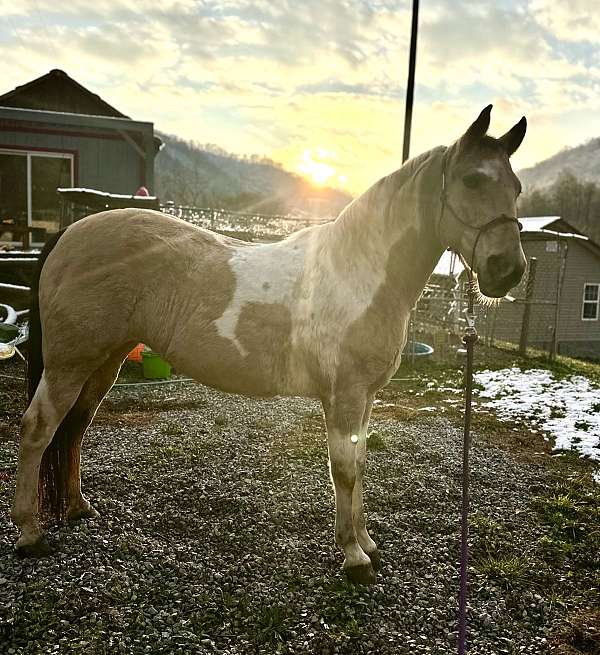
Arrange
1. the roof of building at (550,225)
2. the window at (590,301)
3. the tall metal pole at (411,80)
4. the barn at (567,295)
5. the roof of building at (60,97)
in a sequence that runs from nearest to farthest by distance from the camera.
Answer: the tall metal pole at (411,80)
the roof of building at (60,97)
the barn at (567,295)
the roof of building at (550,225)
the window at (590,301)

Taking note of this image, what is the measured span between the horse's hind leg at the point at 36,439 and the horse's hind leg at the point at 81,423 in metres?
0.31

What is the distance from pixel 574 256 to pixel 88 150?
1912cm

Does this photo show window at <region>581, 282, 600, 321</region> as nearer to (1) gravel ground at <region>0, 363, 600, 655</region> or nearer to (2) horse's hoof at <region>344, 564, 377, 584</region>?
(1) gravel ground at <region>0, 363, 600, 655</region>

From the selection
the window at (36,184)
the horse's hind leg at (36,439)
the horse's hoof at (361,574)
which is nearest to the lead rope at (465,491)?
the horse's hoof at (361,574)

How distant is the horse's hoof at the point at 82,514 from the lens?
11.6ft

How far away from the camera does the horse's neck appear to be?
281 cm

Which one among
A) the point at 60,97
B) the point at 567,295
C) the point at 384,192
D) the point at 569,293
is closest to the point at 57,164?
the point at 60,97

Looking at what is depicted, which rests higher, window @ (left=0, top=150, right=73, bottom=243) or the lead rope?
window @ (left=0, top=150, right=73, bottom=243)

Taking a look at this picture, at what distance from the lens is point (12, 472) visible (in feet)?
14.2

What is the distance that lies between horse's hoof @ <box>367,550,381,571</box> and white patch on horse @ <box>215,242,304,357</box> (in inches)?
62.8

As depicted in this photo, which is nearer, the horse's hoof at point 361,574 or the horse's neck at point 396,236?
the horse's neck at point 396,236

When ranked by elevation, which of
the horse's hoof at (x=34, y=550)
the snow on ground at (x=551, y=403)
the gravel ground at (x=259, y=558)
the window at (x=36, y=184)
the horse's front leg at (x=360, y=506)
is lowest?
the snow on ground at (x=551, y=403)

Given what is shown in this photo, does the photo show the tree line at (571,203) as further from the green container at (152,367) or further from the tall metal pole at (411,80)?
the green container at (152,367)

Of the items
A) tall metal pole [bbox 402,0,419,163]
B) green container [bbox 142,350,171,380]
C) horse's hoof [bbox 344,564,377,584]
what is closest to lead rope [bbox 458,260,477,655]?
horse's hoof [bbox 344,564,377,584]
